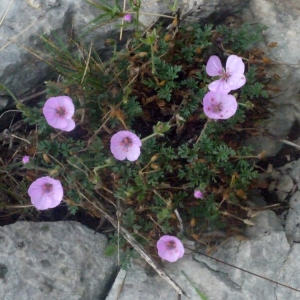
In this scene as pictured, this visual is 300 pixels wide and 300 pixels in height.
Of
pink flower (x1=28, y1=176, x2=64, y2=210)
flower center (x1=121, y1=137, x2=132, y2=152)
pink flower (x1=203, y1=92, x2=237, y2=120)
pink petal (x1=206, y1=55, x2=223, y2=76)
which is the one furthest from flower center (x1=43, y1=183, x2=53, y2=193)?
pink petal (x1=206, y1=55, x2=223, y2=76)

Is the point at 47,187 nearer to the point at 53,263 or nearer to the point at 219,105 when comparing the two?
the point at 53,263

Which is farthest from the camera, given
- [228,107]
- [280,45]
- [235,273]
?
[280,45]

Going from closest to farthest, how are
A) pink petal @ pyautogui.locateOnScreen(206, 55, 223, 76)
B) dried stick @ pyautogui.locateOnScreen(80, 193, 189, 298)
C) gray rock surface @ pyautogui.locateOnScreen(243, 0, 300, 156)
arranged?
1. dried stick @ pyautogui.locateOnScreen(80, 193, 189, 298)
2. pink petal @ pyautogui.locateOnScreen(206, 55, 223, 76)
3. gray rock surface @ pyautogui.locateOnScreen(243, 0, 300, 156)

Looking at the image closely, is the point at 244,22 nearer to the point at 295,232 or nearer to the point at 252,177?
the point at 252,177

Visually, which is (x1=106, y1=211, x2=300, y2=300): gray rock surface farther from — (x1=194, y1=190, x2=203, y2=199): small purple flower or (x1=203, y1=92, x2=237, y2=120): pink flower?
(x1=203, y1=92, x2=237, y2=120): pink flower

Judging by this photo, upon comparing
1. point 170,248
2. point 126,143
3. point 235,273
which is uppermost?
point 126,143

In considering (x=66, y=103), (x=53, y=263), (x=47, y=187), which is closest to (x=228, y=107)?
(x=66, y=103)

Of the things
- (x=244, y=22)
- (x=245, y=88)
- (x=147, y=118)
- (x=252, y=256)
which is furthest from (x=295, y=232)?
(x=244, y=22)
